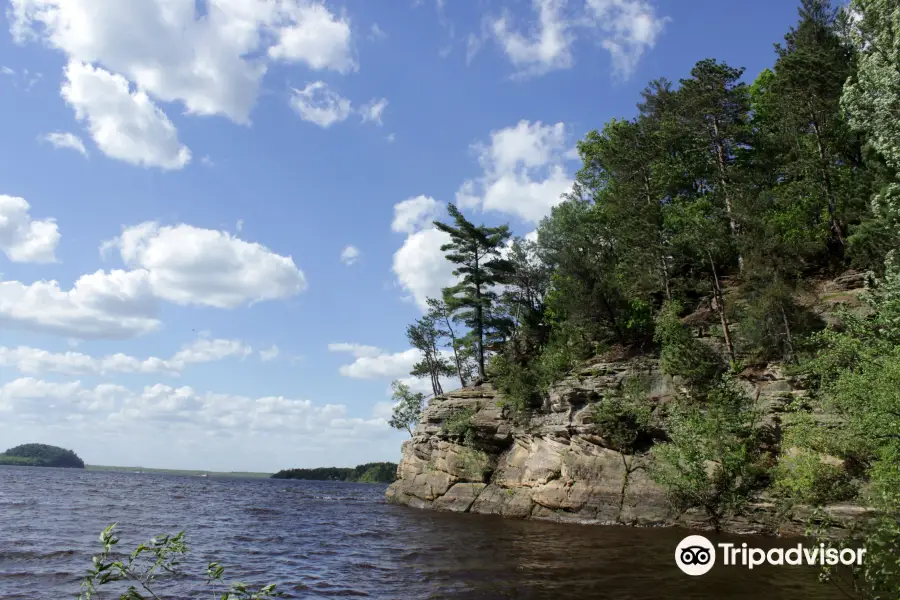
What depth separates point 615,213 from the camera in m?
41.9

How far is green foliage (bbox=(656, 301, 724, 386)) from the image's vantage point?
31047 millimetres

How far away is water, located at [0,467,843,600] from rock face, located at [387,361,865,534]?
77.1 inches

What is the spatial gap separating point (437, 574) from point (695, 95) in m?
36.6

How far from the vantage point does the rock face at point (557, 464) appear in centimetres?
2750

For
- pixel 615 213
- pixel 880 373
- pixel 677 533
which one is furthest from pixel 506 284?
pixel 880 373

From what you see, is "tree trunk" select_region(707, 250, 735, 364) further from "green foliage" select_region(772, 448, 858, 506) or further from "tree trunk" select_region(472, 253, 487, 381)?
"tree trunk" select_region(472, 253, 487, 381)

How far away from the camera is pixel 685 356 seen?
31.4 meters

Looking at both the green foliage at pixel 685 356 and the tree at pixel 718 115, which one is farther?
the tree at pixel 718 115

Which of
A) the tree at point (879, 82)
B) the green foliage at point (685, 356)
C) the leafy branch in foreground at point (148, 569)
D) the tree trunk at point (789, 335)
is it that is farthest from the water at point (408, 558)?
the tree at point (879, 82)

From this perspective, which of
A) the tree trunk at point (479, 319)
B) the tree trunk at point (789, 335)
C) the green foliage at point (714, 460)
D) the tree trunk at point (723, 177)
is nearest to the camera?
the green foliage at point (714, 460)

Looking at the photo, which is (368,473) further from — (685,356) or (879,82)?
(879,82)

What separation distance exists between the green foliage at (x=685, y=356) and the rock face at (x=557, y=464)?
1.16 metres

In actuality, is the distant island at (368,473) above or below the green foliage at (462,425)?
below

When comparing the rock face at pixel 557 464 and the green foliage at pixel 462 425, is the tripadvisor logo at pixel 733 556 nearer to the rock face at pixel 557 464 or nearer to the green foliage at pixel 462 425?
the rock face at pixel 557 464
